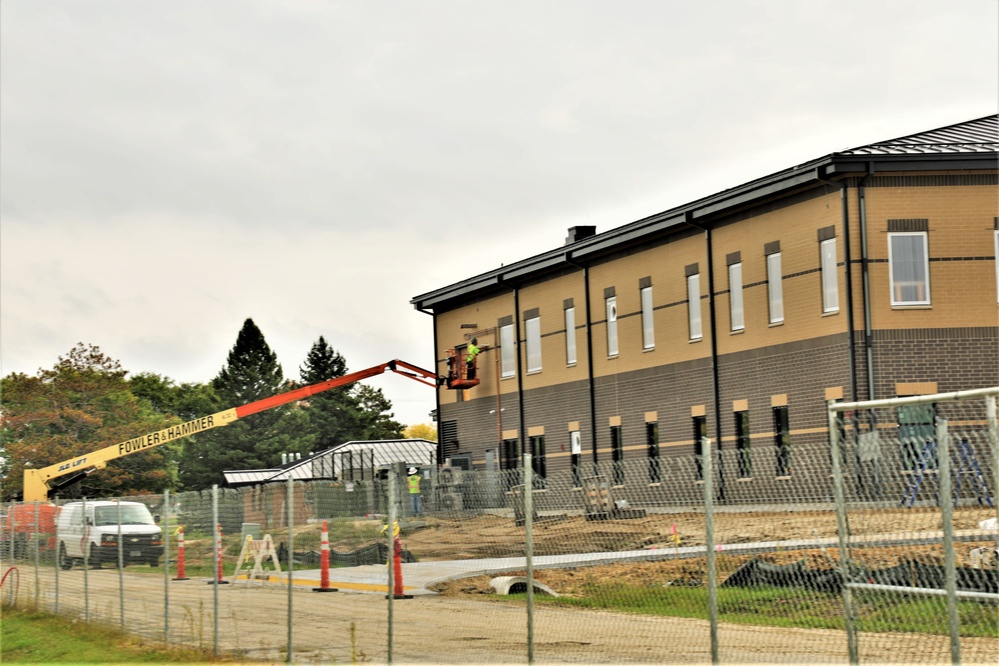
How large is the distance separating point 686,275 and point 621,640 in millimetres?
25118

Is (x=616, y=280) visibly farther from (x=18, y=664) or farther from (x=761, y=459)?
(x=761, y=459)

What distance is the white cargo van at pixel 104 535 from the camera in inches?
1155

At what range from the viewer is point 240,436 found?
4370 inches

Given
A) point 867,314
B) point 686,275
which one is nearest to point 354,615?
point 867,314

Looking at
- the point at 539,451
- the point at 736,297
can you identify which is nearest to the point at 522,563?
the point at 736,297

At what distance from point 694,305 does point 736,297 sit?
2.25 m

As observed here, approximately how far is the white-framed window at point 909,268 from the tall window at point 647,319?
31.3 feet

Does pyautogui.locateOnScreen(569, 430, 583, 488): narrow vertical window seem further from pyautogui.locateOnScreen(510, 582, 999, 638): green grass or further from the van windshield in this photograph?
pyautogui.locateOnScreen(510, 582, 999, 638): green grass

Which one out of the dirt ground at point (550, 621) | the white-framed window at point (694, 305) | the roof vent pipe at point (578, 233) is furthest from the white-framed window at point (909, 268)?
the roof vent pipe at point (578, 233)

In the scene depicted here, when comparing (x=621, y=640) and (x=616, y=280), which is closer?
(x=621, y=640)

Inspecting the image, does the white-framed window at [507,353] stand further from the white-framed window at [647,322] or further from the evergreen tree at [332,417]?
the evergreen tree at [332,417]

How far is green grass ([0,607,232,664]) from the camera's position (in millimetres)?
17312

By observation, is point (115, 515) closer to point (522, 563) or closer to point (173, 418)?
point (522, 563)

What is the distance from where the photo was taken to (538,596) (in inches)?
816
